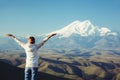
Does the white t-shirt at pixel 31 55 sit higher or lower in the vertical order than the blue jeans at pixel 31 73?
higher

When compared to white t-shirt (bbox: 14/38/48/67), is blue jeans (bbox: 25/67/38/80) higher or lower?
lower

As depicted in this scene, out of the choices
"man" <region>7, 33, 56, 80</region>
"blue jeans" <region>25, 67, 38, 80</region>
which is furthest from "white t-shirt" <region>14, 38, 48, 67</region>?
"blue jeans" <region>25, 67, 38, 80</region>

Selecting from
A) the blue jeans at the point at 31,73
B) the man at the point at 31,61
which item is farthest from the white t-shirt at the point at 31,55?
the blue jeans at the point at 31,73

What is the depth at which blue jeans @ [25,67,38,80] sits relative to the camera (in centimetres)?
1312

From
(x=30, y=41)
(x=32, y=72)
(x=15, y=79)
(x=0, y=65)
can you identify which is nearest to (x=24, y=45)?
(x=30, y=41)

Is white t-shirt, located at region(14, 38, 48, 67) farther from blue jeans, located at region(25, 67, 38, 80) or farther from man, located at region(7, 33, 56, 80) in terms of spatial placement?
blue jeans, located at region(25, 67, 38, 80)

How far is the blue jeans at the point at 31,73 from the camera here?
1312 centimetres

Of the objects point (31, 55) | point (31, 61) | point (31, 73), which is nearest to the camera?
point (31, 61)

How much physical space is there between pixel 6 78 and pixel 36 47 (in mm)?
56553

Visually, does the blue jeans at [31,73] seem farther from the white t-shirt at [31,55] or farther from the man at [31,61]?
the white t-shirt at [31,55]

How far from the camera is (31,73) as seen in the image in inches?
526

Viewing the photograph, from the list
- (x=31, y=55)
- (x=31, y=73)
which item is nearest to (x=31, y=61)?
(x=31, y=55)

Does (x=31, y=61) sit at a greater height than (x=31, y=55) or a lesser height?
lesser

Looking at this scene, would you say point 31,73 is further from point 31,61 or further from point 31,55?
point 31,55
